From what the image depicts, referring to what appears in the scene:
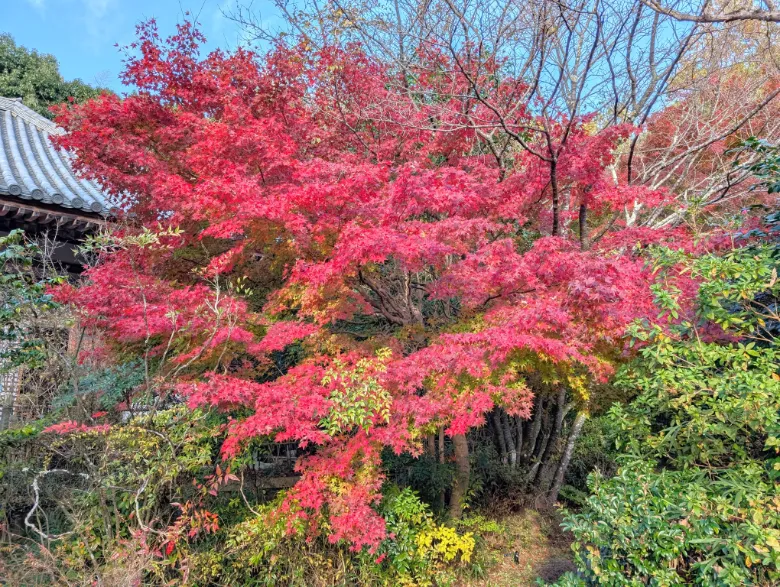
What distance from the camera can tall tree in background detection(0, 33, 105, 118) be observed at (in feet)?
45.2

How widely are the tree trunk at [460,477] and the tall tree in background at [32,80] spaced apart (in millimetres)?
14815

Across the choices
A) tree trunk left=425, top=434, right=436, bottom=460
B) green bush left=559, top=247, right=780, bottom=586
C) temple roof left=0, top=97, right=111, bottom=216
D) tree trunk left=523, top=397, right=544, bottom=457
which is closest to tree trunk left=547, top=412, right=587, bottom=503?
tree trunk left=523, top=397, right=544, bottom=457

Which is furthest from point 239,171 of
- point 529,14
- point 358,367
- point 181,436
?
point 529,14

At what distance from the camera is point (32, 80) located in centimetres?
1413

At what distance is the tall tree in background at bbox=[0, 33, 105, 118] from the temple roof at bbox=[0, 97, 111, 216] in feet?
14.0

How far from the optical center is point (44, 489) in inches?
192

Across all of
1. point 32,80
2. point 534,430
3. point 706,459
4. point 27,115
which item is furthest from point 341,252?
point 32,80

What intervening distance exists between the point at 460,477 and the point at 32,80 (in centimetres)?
1710

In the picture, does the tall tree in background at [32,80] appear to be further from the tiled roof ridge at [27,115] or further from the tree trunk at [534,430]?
the tree trunk at [534,430]

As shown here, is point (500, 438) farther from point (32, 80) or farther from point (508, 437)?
point (32, 80)

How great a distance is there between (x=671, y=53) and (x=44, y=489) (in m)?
8.66

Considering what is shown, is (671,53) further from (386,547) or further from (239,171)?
(386,547)

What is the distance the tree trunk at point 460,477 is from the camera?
5.62 metres

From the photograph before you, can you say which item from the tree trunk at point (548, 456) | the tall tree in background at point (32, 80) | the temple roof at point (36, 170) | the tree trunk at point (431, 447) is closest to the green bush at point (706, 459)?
the tree trunk at point (431, 447)
